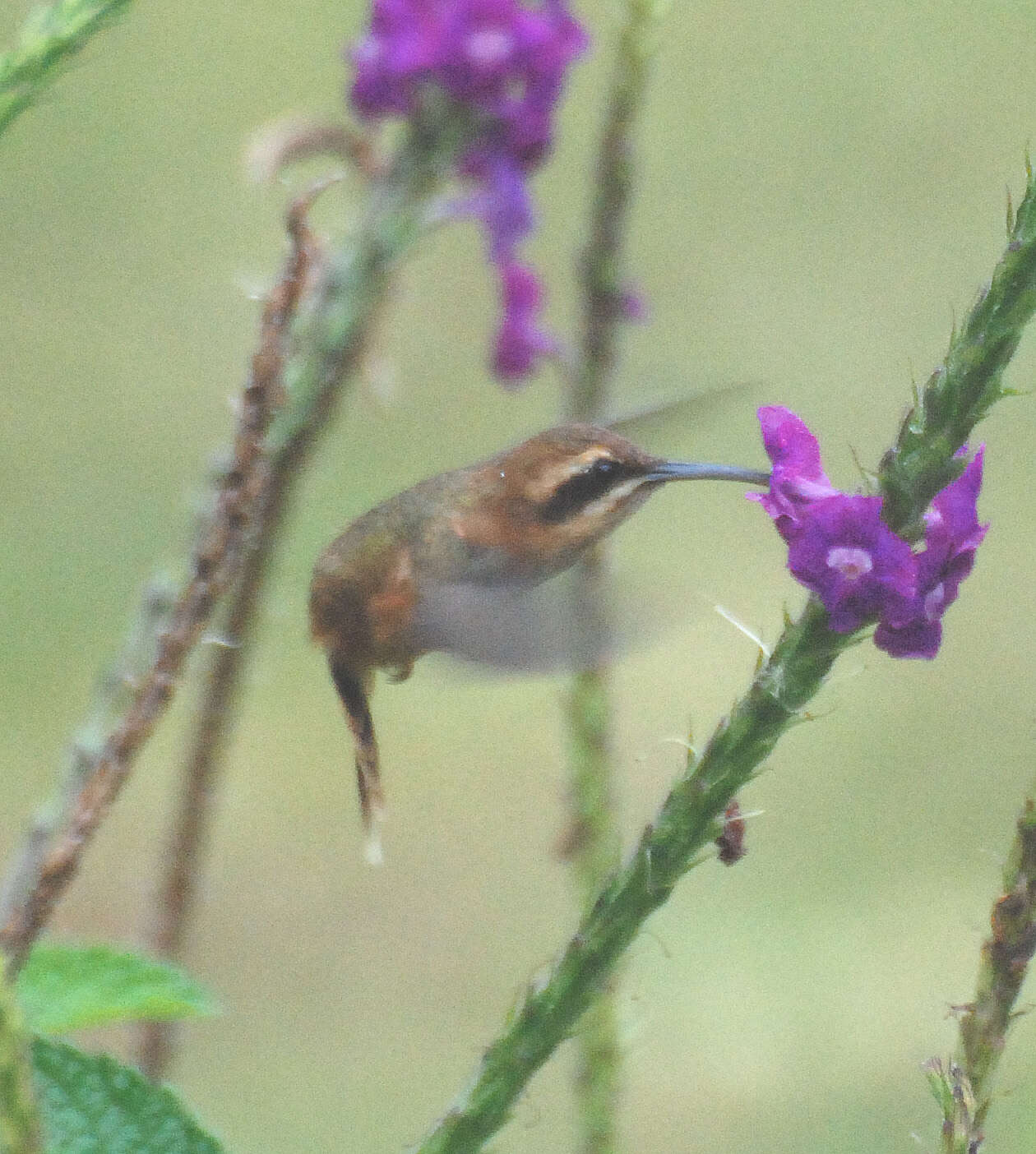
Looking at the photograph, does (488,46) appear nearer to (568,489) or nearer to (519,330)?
(519,330)

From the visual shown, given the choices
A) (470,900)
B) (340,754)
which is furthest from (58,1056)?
(340,754)

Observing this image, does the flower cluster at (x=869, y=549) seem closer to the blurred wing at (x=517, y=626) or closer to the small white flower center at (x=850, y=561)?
the small white flower center at (x=850, y=561)

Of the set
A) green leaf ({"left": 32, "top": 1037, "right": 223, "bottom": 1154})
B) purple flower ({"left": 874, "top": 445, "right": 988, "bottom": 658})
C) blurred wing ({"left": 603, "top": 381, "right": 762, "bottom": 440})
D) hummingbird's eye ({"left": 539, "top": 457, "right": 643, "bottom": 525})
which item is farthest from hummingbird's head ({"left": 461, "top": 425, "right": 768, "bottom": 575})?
green leaf ({"left": 32, "top": 1037, "right": 223, "bottom": 1154})

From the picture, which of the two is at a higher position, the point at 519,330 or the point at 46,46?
the point at 46,46

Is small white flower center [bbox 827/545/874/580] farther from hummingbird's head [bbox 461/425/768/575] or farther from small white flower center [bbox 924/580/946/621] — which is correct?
hummingbird's head [bbox 461/425/768/575]

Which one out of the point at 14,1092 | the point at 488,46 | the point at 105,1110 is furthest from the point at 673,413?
the point at 14,1092

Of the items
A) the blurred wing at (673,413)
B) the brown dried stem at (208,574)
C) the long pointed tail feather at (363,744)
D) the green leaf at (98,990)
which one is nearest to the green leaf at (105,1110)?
the brown dried stem at (208,574)
